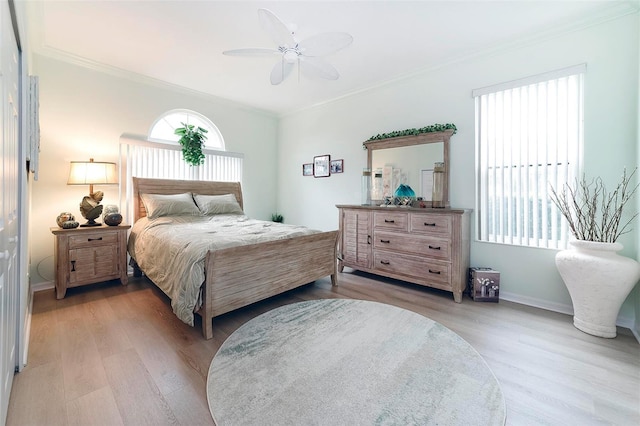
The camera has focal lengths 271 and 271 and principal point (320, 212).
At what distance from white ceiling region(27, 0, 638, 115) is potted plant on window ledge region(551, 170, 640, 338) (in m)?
1.57

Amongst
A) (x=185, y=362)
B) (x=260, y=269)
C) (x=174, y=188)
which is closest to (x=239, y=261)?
(x=260, y=269)

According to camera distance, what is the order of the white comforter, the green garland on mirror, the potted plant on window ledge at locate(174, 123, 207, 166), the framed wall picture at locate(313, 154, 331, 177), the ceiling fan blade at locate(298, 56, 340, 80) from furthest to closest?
1. the framed wall picture at locate(313, 154, 331, 177)
2. the potted plant on window ledge at locate(174, 123, 207, 166)
3. the green garland on mirror
4. the ceiling fan blade at locate(298, 56, 340, 80)
5. the white comforter

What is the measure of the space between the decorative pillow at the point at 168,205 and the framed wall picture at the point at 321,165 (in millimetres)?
2077

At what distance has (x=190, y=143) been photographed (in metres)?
4.08

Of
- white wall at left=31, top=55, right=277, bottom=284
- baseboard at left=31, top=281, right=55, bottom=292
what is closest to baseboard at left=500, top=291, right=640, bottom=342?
white wall at left=31, top=55, right=277, bottom=284

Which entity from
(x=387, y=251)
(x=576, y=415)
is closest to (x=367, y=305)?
(x=387, y=251)

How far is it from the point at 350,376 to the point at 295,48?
8.23 ft

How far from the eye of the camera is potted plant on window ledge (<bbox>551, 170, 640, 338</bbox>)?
2.10 m

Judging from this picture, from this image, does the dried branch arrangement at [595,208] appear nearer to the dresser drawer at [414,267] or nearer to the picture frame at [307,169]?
the dresser drawer at [414,267]

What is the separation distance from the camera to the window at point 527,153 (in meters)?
2.61

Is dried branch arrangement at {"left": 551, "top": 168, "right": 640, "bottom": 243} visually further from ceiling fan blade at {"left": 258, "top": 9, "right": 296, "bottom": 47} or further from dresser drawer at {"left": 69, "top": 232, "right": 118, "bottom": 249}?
dresser drawer at {"left": 69, "top": 232, "right": 118, "bottom": 249}

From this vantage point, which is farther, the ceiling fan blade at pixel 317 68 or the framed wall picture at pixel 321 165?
the framed wall picture at pixel 321 165

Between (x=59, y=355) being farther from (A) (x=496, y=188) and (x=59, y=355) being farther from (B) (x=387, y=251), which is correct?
(A) (x=496, y=188)

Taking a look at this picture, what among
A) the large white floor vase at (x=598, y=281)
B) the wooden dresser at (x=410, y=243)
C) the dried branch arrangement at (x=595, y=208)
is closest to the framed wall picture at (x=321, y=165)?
the wooden dresser at (x=410, y=243)
